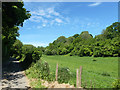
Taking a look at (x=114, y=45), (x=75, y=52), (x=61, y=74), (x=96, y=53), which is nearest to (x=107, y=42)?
(x=114, y=45)

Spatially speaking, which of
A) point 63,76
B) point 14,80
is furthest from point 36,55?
point 63,76

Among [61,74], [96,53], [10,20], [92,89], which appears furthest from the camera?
[96,53]

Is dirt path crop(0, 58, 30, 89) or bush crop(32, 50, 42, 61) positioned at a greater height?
bush crop(32, 50, 42, 61)

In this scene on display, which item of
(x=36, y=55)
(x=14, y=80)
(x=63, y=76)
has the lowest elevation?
(x=14, y=80)

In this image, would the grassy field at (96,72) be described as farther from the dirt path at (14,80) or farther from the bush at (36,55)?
the dirt path at (14,80)

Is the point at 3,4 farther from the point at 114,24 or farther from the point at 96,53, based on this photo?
the point at 114,24

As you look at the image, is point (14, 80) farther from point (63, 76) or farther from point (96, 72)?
point (96, 72)

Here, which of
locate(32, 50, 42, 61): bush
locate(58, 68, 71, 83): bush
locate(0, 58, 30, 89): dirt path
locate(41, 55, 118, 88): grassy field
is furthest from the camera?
locate(32, 50, 42, 61): bush

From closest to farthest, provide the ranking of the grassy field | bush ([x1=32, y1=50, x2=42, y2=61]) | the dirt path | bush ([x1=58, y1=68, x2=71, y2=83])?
1. the grassy field
2. bush ([x1=58, y1=68, x2=71, y2=83])
3. the dirt path
4. bush ([x1=32, y1=50, x2=42, y2=61])

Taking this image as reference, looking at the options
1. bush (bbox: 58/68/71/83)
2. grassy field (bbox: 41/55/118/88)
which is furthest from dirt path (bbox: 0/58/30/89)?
grassy field (bbox: 41/55/118/88)

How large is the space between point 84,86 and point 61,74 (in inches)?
83.2

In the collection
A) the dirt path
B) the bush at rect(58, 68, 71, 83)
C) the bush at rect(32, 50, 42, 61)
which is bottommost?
the dirt path

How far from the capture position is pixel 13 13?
11.5m

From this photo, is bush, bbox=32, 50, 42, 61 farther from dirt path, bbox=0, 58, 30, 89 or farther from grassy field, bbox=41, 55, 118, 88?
dirt path, bbox=0, 58, 30, 89
